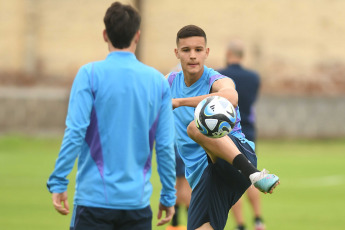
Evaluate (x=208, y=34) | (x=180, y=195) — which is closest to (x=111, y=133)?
(x=180, y=195)

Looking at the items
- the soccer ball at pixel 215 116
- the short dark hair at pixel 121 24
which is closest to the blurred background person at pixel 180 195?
the soccer ball at pixel 215 116

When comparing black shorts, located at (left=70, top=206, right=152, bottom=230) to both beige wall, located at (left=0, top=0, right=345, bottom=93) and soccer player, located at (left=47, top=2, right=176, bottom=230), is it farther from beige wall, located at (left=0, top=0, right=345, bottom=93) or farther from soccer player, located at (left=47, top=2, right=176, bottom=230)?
beige wall, located at (left=0, top=0, right=345, bottom=93)

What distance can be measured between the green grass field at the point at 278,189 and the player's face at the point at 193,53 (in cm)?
455

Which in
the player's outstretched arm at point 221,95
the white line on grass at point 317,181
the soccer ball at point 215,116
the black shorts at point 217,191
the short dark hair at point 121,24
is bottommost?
the white line on grass at point 317,181

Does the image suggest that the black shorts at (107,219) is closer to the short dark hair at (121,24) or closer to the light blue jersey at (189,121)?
the short dark hair at (121,24)

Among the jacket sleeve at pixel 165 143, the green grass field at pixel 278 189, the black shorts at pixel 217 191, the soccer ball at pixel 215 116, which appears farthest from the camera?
the green grass field at pixel 278 189

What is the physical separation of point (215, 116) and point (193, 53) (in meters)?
0.64

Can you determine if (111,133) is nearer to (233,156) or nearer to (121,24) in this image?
(121,24)

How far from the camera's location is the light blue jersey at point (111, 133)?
186 inches

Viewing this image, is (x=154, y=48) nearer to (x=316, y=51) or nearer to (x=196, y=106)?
(x=316, y=51)

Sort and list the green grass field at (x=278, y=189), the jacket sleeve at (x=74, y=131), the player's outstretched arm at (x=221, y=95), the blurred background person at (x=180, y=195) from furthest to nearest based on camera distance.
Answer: the green grass field at (x=278, y=189), the blurred background person at (x=180, y=195), the player's outstretched arm at (x=221, y=95), the jacket sleeve at (x=74, y=131)

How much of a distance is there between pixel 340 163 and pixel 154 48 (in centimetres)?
1182

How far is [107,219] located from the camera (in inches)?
187

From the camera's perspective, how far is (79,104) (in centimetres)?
474
